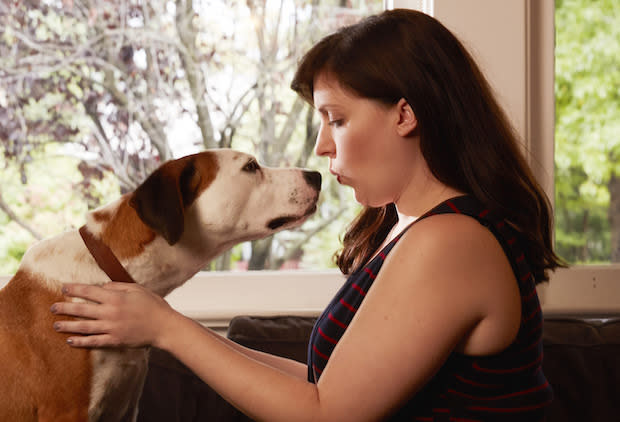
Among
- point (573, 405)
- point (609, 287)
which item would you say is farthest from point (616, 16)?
point (573, 405)

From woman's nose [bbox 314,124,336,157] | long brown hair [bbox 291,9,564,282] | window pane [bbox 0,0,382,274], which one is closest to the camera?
long brown hair [bbox 291,9,564,282]

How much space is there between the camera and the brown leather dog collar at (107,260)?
4.04 feet

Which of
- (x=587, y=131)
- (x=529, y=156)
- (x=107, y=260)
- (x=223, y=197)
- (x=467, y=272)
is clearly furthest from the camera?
(x=587, y=131)

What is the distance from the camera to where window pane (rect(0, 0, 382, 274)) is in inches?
82.3

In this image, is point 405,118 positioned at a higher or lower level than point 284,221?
higher

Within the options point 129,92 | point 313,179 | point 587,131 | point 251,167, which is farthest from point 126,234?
point 587,131

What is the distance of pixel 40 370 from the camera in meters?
1.18

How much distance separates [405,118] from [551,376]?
3.06 feet

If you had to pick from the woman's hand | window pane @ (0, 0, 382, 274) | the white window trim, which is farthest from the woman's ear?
window pane @ (0, 0, 382, 274)

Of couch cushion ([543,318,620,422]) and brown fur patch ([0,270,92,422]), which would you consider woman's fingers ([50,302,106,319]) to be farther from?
couch cushion ([543,318,620,422])

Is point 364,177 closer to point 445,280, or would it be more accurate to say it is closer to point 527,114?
point 445,280

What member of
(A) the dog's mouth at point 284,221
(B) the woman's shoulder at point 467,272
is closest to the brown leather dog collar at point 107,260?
(A) the dog's mouth at point 284,221

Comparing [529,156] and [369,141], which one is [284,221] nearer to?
[369,141]

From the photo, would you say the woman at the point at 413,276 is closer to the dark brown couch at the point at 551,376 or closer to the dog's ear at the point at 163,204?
the dog's ear at the point at 163,204
